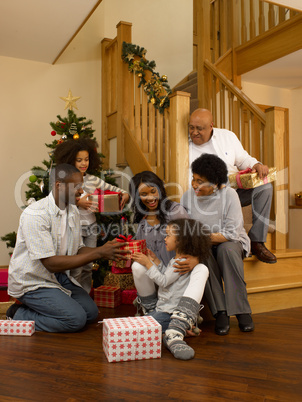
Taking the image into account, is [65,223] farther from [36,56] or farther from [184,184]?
[36,56]

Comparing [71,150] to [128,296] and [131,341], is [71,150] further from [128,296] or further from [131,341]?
[131,341]

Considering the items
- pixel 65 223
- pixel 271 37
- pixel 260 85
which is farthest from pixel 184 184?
pixel 260 85

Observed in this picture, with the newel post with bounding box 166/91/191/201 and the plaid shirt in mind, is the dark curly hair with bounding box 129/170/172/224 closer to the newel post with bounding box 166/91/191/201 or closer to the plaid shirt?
the newel post with bounding box 166/91/191/201

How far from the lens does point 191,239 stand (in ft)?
7.02

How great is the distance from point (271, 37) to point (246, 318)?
320cm

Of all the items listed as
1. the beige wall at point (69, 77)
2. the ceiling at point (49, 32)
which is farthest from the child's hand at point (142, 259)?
the beige wall at point (69, 77)

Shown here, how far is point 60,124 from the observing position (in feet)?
12.0

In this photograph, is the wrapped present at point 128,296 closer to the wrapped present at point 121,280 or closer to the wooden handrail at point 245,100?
the wrapped present at point 121,280

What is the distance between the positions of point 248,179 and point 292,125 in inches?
110

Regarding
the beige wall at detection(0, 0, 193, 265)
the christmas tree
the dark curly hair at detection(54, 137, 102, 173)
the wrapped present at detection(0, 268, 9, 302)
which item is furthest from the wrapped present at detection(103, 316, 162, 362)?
the beige wall at detection(0, 0, 193, 265)

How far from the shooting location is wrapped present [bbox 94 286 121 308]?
2.83 meters

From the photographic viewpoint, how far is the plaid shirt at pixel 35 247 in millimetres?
2148

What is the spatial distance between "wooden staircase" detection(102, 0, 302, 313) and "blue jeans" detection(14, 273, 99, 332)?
1086mm

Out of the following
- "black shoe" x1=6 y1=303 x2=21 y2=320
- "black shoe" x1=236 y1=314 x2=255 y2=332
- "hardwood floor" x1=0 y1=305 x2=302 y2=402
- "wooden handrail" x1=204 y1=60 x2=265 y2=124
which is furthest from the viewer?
"wooden handrail" x1=204 y1=60 x2=265 y2=124
